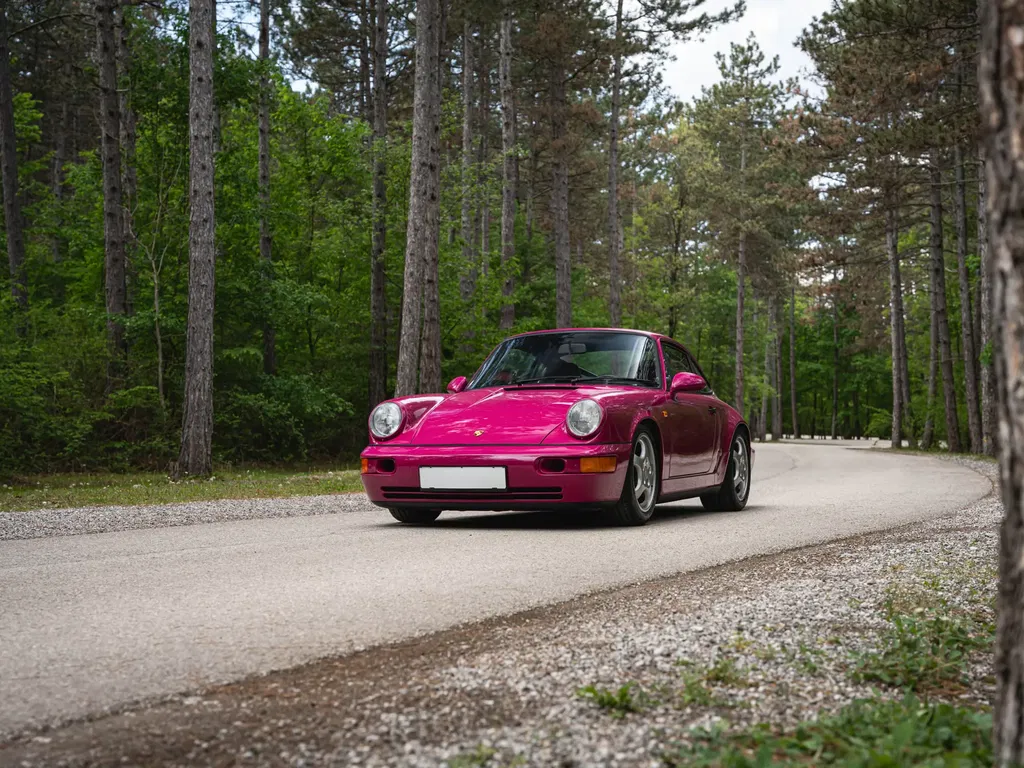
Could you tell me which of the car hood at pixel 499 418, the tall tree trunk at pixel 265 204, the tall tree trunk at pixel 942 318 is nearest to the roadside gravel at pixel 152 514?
the car hood at pixel 499 418

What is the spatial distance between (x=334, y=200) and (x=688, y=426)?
20322mm

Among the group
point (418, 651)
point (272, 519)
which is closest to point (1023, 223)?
point (418, 651)

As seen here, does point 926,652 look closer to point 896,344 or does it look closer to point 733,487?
point 733,487

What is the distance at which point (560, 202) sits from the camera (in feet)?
113

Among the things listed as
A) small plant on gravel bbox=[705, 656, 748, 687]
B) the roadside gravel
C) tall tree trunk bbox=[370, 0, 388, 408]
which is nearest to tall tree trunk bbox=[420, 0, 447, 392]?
tall tree trunk bbox=[370, 0, 388, 408]

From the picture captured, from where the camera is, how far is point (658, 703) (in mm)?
2902

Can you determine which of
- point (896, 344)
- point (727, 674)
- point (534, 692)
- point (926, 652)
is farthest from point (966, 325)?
point (534, 692)

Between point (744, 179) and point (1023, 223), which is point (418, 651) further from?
point (744, 179)

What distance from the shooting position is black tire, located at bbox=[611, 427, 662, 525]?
26.1ft

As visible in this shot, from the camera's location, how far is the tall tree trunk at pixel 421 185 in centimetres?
1877

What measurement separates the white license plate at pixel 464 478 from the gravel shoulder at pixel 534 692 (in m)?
2.70

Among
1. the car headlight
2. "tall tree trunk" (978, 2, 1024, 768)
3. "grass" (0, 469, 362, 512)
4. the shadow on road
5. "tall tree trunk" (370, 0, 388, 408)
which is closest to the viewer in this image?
"tall tree trunk" (978, 2, 1024, 768)

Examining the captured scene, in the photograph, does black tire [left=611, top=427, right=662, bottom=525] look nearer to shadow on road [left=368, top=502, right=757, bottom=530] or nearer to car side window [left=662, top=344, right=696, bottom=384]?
shadow on road [left=368, top=502, right=757, bottom=530]

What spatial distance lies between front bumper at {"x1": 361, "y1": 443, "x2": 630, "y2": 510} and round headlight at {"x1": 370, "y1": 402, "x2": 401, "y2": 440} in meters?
0.22
